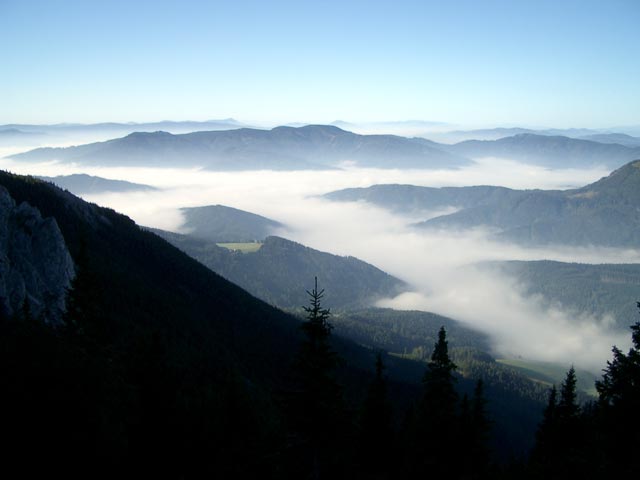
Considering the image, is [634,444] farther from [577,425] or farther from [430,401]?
[577,425]

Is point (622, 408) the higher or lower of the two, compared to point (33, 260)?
higher

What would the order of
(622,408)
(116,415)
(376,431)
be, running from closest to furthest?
(116,415)
(622,408)
(376,431)

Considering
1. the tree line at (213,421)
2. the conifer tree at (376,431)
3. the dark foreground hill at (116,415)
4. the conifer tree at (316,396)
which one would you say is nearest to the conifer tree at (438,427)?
the tree line at (213,421)

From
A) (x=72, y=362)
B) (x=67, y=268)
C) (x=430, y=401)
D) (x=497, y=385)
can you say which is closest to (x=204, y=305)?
(x=67, y=268)

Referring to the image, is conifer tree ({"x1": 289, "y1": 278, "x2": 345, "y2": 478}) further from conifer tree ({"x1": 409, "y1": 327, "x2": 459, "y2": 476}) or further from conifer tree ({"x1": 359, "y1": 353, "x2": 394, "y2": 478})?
conifer tree ({"x1": 359, "y1": 353, "x2": 394, "y2": 478})

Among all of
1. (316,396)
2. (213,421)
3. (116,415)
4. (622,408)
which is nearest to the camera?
(116,415)

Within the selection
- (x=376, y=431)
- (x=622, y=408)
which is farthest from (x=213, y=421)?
(x=622, y=408)

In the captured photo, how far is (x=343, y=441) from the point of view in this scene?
19.7 meters

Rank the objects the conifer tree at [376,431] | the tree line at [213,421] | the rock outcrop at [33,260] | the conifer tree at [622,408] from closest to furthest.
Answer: the tree line at [213,421] → the conifer tree at [622,408] → the conifer tree at [376,431] → the rock outcrop at [33,260]

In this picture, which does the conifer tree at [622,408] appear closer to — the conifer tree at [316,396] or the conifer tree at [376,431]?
the conifer tree at [316,396]

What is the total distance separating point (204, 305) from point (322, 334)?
401ft

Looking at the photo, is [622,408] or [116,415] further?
[622,408]

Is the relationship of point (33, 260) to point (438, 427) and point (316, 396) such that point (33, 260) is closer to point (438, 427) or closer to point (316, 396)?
point (438, 427)

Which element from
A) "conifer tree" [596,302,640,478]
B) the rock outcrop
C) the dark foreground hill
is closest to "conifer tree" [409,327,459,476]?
the dark foreground hill
